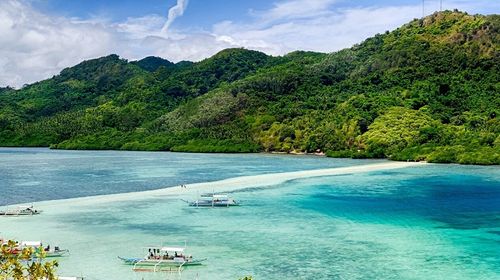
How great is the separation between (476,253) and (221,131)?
97.2 m

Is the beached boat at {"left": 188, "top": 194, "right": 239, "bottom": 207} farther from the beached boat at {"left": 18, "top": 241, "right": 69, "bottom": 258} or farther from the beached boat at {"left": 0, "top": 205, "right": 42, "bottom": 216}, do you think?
the beached boat at {"left": 18, "top": 241, "right": 69, "bottom": 258}

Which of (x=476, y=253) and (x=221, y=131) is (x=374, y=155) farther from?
(x=476, y=253)

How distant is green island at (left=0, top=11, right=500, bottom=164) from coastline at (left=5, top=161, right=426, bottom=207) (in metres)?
17.5

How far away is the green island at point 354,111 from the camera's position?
9769 centimetres

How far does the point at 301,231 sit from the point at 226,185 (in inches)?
948

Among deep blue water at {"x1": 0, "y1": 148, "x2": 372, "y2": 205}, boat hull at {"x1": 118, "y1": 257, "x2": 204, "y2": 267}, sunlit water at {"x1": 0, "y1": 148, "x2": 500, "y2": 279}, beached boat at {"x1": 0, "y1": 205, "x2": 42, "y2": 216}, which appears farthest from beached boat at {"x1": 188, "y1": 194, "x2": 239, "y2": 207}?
boat hull at {"x1": 118, "y1": 257, "x2": 204, "y2": 267}

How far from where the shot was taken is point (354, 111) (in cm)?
11131

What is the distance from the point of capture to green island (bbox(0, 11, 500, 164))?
97.7 m

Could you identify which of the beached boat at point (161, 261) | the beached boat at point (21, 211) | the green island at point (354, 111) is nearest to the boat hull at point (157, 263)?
the beached boat at point (161, 261)

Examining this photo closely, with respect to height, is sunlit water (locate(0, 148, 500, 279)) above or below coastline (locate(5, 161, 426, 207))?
below

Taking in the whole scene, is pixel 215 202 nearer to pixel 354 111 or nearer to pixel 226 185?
pixel 226 185

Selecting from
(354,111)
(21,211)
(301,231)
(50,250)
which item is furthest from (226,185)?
(354,111)

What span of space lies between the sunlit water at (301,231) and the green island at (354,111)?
123 feet

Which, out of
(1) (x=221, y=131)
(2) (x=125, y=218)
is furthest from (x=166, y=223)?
(1) (x=221, y=131)
